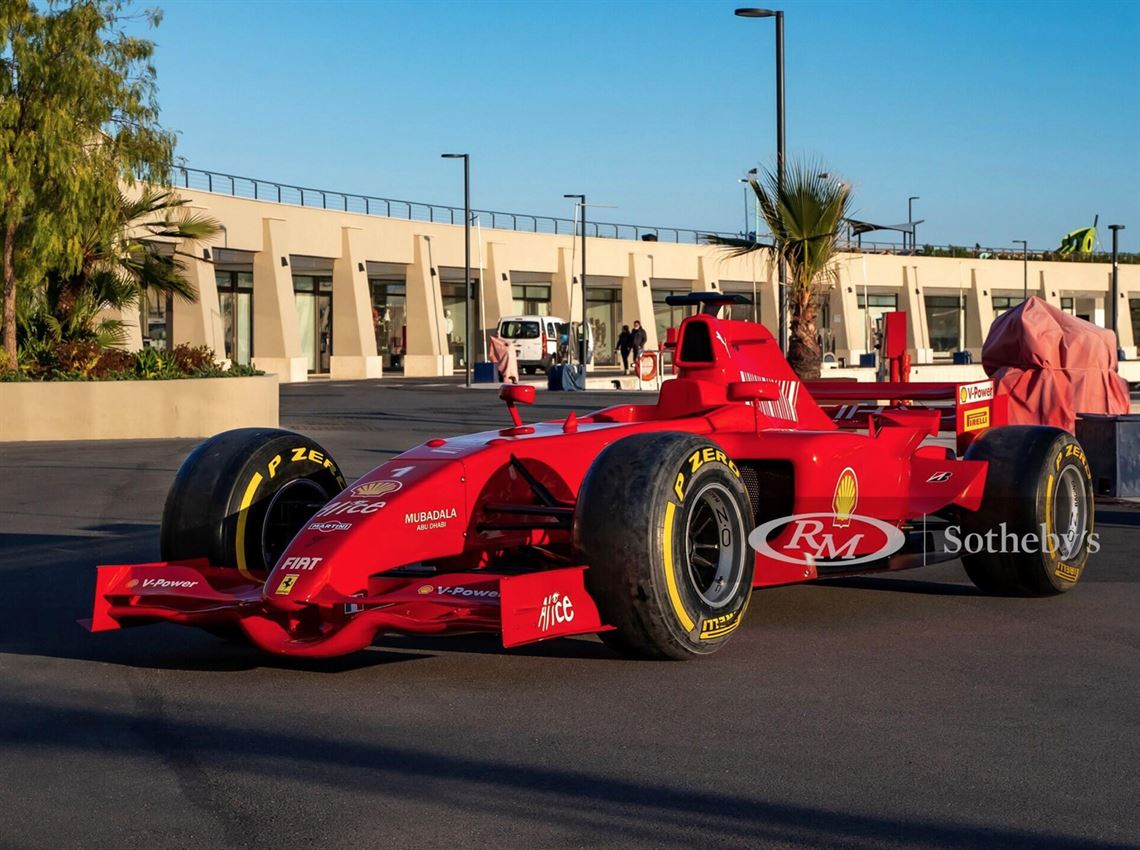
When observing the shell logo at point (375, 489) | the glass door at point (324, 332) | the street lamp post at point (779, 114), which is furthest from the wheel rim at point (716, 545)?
the glass door at point (324, 332)

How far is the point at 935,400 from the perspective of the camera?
9.62 meters

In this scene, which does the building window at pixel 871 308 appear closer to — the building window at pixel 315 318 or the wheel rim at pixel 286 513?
the building window at pixel 315 318

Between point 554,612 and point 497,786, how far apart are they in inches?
54.7

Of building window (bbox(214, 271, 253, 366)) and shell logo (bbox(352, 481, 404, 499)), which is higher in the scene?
building window (bbox(214, 271, 253, 366))

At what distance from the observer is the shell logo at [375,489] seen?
6.75m

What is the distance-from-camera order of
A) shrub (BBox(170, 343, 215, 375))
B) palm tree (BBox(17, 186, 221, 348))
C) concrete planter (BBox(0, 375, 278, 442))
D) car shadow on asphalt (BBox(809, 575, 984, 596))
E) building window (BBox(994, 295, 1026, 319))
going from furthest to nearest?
building window (BBox(994, 295, 1026, 319)) → palm tree (BBox(17, 186, 221, 348)) → shrub (BBox(170, 343, 215, 375)) → concrete planter (BBox(0, 375, 278, 442)) → car shadow on asphalt (BBox(809, 575, 984, 596))

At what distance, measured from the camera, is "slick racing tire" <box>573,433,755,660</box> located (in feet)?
20.7

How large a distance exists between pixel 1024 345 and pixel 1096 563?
26.0 ft

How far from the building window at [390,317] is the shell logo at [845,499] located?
56.0 metres

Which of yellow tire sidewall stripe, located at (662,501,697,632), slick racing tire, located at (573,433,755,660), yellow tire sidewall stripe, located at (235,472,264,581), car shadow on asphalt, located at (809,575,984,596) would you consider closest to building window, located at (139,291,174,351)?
car shadow on asphalt, located at (809,575,984,596)

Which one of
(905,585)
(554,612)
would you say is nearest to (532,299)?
(905,585)

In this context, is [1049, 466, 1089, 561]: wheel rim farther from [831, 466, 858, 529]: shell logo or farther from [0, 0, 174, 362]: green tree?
[0, 0, 174, 362]: green tree

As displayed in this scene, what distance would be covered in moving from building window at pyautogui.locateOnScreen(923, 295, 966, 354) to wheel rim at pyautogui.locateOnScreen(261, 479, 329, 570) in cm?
8093

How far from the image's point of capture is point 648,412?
8289mm
